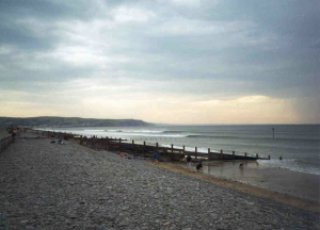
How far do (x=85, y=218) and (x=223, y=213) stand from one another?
14.5ft

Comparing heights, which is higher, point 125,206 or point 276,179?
point 125,206

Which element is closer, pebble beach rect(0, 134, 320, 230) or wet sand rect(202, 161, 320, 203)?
pebble beach rect(0, 134, 320, 230)

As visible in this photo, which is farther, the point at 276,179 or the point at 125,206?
the point at 276,179

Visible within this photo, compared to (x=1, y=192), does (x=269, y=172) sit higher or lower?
lower

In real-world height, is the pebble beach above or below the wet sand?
above

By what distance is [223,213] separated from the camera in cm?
1033

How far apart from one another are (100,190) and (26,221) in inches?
178

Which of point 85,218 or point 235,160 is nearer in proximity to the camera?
point 85,218

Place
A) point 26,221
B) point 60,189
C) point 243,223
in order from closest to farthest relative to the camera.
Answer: point 26,221 → point 243,223 → point 60,189

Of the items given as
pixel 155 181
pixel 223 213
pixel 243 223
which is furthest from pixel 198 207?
pixel 155 181

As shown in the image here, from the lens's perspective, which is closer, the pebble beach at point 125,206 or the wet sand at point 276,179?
the pebble beach at point 125,206

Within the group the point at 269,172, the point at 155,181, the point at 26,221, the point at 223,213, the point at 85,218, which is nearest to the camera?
the point at 26,221

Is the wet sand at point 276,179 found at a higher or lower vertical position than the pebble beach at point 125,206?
lower

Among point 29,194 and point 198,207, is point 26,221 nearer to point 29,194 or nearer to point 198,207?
point 29,194
